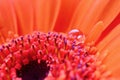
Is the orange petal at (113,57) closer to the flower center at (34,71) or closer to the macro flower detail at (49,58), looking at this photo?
the macro flower detail at (49,58)

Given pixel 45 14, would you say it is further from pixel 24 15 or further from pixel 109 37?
pixel 109 37

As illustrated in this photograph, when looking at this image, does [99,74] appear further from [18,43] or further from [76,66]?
[18,43]

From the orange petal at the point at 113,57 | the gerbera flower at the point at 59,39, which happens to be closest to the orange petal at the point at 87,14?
the gerbera flower at the point at 59,39

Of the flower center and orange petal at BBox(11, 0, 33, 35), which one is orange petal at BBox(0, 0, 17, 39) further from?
the flower center

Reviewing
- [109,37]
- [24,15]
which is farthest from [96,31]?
[24,15]

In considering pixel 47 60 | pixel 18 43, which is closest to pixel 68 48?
pixel 47 60

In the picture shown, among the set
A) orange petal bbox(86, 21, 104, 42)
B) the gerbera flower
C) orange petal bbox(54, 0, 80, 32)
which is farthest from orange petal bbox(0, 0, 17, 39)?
orange petal bbox(86, 21, 104, 42)
